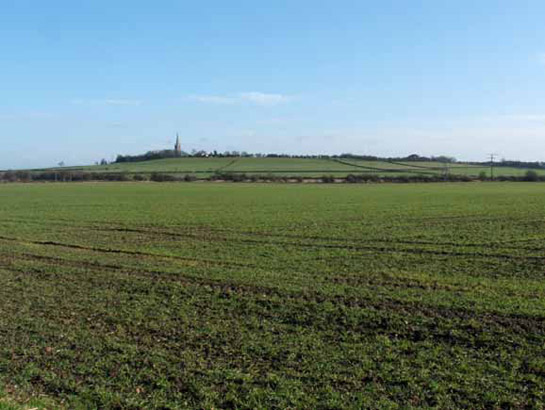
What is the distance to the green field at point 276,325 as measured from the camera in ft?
25.5

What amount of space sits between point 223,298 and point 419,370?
19.3 feet

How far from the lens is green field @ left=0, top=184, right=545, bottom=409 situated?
7773mm

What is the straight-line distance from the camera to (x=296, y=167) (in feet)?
498

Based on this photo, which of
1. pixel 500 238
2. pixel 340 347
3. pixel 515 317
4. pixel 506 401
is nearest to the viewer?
pixel 506 401

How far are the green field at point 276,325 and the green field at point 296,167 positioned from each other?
4305 inches

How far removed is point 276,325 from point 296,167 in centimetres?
14158

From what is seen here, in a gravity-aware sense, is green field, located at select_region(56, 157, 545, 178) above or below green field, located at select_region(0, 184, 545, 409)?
above

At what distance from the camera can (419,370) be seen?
8.48 m

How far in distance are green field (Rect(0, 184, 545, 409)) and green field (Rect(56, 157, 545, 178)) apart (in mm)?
109347

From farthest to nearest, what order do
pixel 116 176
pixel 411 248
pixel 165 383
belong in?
pixel 116 176 < pixel 411 248 < pixel 165 383

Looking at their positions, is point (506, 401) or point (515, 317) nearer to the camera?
point (506, 401)

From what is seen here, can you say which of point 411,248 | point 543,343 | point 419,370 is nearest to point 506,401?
point 419,370

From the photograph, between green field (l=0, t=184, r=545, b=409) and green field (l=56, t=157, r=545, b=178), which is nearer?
green field (l=0, t=184, r=545, b=409)

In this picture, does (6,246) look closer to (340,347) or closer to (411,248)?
(411,248)
